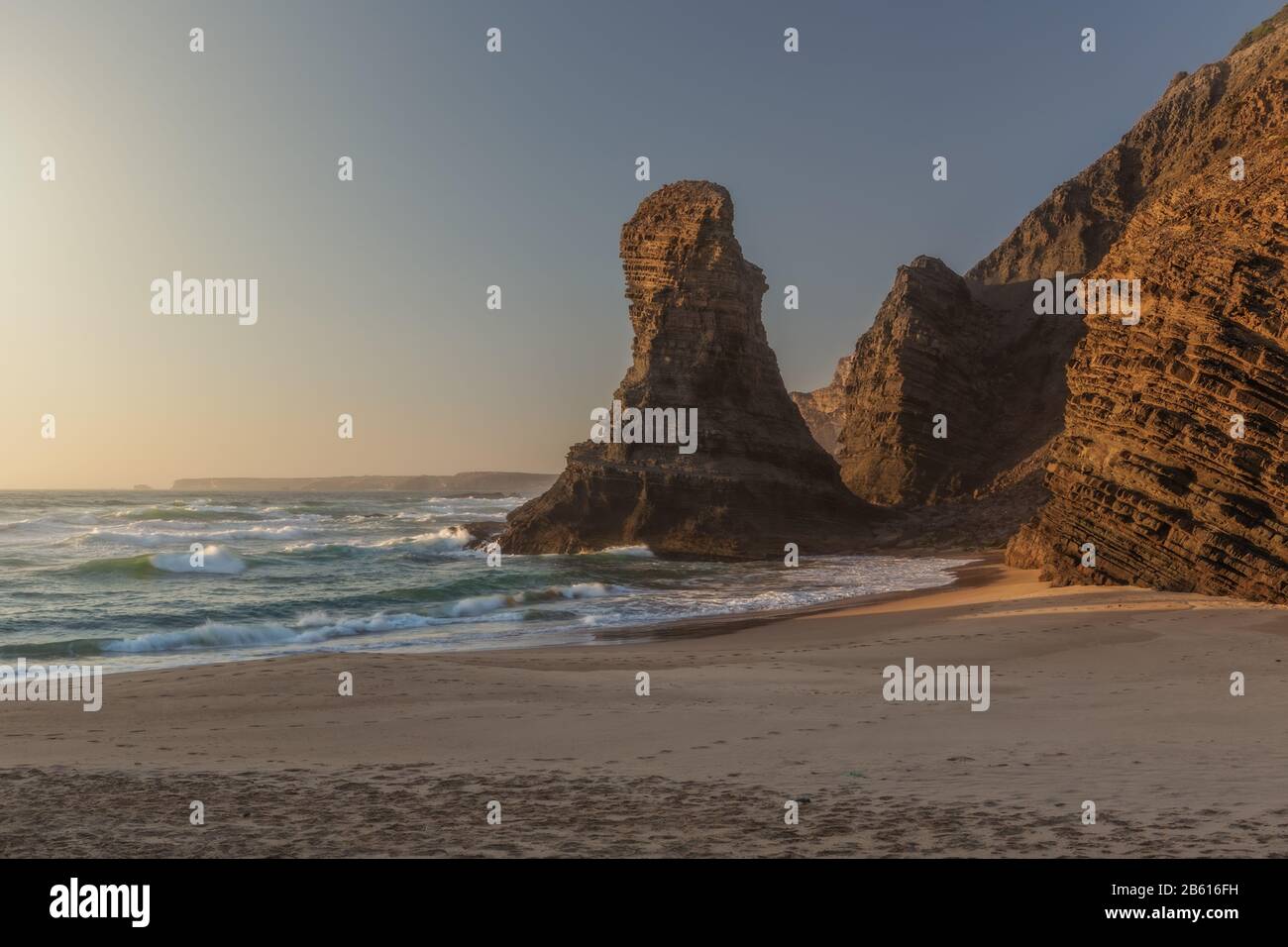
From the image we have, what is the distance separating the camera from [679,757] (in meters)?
9.01

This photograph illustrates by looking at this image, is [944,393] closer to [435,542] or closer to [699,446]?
[699,446]

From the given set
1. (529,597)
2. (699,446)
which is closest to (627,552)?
(699,446)

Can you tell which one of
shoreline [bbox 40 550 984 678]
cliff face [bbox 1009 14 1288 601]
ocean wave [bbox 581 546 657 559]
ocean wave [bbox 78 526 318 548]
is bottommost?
shoreline [bbox 40 550 984 678]

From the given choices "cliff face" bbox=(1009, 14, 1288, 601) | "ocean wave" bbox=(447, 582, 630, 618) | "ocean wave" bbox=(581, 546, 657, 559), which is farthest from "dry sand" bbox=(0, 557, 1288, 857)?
"ocean wave" bbox=(581, 546, 657, 559)

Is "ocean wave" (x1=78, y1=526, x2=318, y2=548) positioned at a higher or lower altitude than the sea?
higher

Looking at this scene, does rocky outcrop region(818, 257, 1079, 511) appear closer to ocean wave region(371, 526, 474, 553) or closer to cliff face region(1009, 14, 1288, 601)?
ocean wave region(371, 526, 474, 553)

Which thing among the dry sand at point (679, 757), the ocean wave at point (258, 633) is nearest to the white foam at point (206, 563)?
the ocean wave at point (258, 633)

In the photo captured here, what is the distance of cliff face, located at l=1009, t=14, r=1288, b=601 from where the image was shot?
21109 millimetres

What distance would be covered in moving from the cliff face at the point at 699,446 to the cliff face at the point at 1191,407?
18.6 meters

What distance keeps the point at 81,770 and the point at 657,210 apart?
43.5m

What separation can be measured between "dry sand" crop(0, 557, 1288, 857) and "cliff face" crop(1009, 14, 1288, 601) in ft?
16.2

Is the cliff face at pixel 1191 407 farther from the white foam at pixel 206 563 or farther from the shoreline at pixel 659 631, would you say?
the white foam at pixel 206 563

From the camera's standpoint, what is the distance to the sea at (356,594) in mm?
22000
